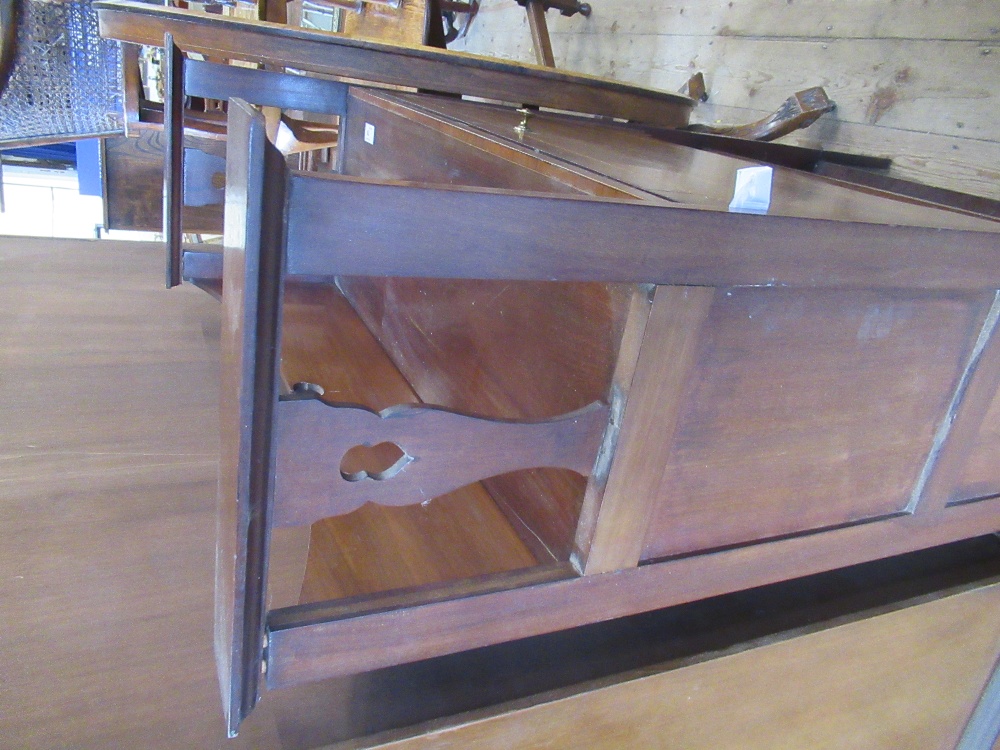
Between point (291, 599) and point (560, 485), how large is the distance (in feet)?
0.83

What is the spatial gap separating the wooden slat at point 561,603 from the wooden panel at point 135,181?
5.54ft

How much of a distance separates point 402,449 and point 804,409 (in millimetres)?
331

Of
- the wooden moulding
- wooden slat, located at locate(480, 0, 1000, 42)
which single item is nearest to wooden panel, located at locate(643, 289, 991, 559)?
the wooden moulding

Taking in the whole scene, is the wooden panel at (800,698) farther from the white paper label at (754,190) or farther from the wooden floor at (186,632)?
the white paper label at (754,190)

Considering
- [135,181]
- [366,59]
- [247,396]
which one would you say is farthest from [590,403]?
[135,181]

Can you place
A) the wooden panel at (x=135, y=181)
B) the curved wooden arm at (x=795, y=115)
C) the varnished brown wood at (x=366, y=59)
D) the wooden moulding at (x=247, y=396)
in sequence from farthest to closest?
the wooden panel at (x=135, y=181)
the curved wooden arm at (x=795, y=115)
the varnished brown wood at (x=366, y=59)
the wooden moulding at (x=247, y=396)

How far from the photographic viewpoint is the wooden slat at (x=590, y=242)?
0.35 meters

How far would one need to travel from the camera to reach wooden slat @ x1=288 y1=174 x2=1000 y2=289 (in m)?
0.35

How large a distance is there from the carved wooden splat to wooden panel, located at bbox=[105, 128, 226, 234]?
1.70 m

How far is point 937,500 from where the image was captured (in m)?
0.71

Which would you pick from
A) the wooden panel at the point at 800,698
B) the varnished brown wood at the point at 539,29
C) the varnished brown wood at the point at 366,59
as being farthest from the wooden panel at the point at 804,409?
the varnished brown wood at the point at 539,29

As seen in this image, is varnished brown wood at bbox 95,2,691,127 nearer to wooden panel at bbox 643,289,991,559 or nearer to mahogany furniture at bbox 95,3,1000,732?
mahogany furniture at bbox 95,3,1000,732

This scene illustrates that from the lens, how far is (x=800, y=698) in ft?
2.46

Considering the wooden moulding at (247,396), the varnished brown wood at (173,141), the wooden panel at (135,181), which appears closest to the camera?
the wooden moulding at (247,396)
